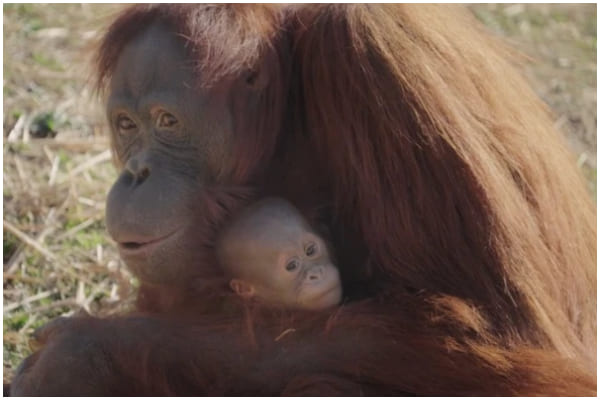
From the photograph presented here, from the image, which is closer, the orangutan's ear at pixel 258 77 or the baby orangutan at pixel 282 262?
the baby orangutan at pixel 282 262

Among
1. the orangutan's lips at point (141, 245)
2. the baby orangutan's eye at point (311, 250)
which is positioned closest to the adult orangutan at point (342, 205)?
the orangutan's lips at point (141, 245)

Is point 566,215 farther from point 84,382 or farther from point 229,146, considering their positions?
point 84,382

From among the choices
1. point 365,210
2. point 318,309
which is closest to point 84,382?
point 318,309

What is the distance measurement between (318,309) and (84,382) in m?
0.72

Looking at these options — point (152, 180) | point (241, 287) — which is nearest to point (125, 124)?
point (152, 180)

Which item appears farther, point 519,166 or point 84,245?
point 84,245

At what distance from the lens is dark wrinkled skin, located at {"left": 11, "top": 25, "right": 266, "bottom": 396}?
3682 mm

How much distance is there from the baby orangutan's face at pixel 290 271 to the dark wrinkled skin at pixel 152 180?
19cm

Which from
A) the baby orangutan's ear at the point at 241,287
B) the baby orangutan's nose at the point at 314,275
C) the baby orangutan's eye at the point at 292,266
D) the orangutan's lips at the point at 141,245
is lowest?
the baby orangutan's ear at the point at 241,287

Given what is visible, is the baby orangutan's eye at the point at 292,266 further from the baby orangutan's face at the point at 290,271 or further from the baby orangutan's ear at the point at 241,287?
the baby orangutan's ear at the point at 241,287

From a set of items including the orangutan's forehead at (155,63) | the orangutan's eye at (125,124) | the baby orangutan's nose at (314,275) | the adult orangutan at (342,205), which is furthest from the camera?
the orangutan's eye at (125,124)

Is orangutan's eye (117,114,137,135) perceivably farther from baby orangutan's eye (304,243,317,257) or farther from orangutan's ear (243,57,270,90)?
baby orangutan's eye (304,243,317,257)

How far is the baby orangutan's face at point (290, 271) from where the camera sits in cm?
373

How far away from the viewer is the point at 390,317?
360 centimetres
